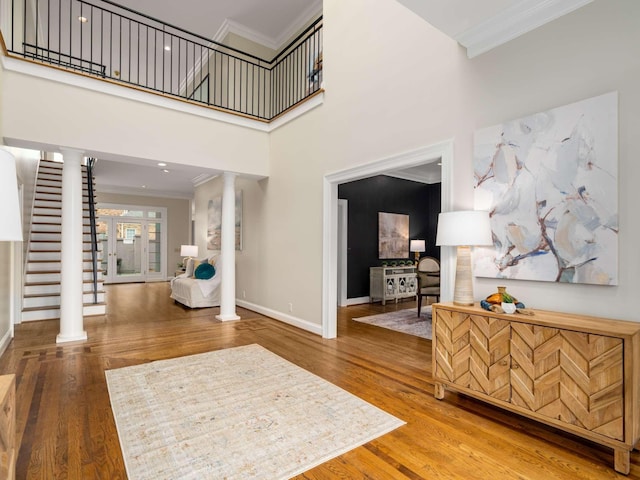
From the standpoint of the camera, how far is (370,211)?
7660 mm

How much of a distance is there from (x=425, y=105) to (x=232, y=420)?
3233 millimetres

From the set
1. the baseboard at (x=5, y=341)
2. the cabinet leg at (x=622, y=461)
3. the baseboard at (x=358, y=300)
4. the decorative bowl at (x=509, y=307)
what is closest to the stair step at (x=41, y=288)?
the baseboard at (x=5, y=341)

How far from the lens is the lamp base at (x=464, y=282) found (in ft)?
8.79

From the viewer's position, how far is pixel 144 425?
2334mm

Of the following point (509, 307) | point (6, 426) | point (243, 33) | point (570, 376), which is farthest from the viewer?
point (243, 33)

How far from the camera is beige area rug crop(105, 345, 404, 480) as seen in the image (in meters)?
1.92

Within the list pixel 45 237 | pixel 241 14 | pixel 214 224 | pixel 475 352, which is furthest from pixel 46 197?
pixel 475 352

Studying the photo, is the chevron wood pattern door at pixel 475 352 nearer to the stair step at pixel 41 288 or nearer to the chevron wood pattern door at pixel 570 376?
the chevron wood pattern door at pixel 570 376

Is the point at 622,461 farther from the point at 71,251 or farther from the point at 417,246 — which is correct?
the point at 417,246

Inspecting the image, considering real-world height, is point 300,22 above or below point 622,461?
above

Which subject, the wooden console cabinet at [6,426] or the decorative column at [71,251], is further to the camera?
the decorative column at [71,251]

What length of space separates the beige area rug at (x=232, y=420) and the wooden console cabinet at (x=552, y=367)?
0.69 metres

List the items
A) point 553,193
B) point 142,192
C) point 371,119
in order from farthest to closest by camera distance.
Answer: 1. point 142,192
2. point 371,119
3. point 553,193

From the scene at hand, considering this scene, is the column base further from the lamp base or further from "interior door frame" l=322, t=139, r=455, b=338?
the lamp base
